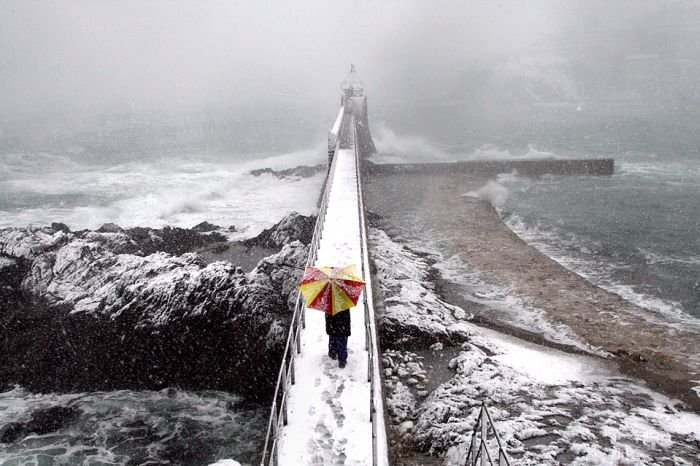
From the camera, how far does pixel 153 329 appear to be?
12.3 meters

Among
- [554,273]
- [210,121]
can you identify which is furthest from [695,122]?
[210,121]

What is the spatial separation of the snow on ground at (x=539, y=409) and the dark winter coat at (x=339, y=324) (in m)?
2.06

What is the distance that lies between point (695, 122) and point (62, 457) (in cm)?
8396

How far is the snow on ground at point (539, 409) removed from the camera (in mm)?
7668

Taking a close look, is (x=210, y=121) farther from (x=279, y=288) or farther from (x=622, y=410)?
(x=622, y=410)

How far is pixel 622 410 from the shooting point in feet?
29.1

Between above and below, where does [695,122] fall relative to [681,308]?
above

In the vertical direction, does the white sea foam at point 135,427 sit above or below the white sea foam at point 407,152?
below

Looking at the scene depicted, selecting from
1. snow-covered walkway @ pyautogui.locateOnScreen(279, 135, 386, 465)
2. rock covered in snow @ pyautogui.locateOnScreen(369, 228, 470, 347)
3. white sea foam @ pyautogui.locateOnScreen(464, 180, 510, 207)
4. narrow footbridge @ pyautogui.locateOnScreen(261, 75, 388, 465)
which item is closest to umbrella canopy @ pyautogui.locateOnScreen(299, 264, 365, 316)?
narrow footbridge @ pyautogui.locateOnScreen(261, 75, 388, 465)

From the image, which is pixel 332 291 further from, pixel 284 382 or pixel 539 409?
pixel 539 409

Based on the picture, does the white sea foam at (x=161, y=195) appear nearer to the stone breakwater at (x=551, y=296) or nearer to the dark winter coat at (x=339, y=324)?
the stone breakwater at (x=551, y=296)

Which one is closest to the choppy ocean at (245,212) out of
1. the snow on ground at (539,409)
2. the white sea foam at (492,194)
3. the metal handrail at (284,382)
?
the white sea foam at (492,194)

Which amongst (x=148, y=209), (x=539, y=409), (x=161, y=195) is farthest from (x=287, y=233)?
(x=161, y=195)

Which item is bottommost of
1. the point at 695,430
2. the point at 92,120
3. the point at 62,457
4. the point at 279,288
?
the point at 62,457
